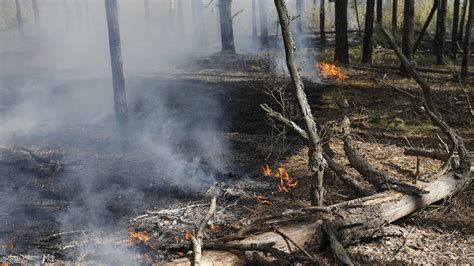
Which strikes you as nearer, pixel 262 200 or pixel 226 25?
pixel 262 200

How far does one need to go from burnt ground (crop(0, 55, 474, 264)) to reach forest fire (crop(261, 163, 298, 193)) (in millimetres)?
107

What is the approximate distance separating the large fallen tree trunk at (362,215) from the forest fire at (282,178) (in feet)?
5.51

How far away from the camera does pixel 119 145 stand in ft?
28.8

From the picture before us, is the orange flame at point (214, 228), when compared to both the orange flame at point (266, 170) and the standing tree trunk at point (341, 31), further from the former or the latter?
the standing tree trunk at point (341, 31)

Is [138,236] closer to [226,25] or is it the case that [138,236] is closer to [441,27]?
[441,27]

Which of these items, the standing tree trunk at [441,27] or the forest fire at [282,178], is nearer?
the forest fire at [282,178]

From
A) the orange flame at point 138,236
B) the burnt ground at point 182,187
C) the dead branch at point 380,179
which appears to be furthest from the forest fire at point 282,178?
the orange flame at point 138,236

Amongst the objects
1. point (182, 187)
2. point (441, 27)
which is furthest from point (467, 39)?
point (182, 187)

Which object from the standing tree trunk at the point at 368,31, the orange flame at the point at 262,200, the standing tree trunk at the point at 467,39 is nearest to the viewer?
the orange flame at the point at 262,200

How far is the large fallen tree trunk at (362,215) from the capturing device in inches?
171

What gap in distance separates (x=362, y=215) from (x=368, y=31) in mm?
12552

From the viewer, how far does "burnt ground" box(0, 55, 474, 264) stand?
500 cm

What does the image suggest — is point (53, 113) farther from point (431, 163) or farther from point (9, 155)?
Answer: point (431, 163)

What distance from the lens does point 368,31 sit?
16.2 metres
